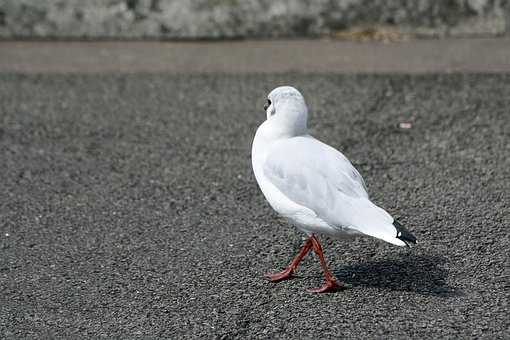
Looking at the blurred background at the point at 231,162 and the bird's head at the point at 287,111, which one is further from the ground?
the bird's head at the point at 287,111

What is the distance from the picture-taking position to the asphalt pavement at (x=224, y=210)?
4055 mm

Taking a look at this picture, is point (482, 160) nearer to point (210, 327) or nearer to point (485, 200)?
point (485, 200)

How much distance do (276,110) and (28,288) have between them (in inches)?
55.8

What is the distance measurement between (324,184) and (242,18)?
4147mm

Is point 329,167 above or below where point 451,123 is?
above

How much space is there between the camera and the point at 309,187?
4.23 m

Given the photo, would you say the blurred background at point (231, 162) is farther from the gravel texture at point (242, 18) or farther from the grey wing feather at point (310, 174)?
the grey wing feather at point (310, 174)

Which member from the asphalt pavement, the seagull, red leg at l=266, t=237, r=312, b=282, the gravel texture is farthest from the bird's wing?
the gravel texture

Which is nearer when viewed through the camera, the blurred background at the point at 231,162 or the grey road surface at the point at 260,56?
the blurred background at the point at 231,162

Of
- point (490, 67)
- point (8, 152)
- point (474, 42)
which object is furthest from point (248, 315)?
point (474, 42)

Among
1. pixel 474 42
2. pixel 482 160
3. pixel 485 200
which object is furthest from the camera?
pixel 474 42

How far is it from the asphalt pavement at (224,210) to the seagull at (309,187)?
0.99 feet

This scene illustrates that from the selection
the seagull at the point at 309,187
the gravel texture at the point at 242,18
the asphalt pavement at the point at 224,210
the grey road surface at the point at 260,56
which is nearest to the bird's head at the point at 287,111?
the seagull at the point at 309,187

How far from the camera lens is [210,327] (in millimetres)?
3955
